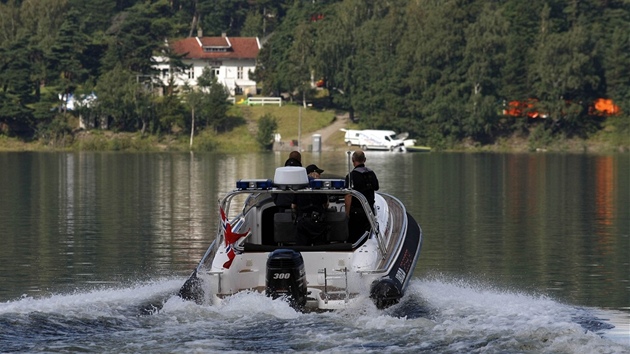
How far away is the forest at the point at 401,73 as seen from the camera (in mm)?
105250

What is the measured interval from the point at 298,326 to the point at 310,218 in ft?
10.8

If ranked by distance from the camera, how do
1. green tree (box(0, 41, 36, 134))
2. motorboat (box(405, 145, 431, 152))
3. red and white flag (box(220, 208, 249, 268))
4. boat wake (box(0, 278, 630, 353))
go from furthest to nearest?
motorboat (box(405, 145, 431, 152)) → green tree (box(0, 41, 36, 134)) → red and white flag (box(220, 208, 249, 268)) → boat wake (box(0, 278, 630, 353))

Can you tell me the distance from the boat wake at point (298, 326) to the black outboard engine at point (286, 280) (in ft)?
0.50

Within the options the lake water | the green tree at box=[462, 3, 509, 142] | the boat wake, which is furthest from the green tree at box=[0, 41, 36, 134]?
the boat wake

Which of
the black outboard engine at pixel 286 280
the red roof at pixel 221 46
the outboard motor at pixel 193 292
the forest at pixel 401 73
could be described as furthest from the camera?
the red roof at pixel 221 46

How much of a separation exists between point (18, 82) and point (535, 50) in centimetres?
4235

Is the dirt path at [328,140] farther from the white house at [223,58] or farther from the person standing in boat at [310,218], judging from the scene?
the person standing in boat at [310,218]

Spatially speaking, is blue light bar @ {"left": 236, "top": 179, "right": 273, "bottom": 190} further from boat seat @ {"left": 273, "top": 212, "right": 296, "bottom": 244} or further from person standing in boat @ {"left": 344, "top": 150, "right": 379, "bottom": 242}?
person standing in boat @ {"left": 344, "top": 150, "right": 379, "bottom": 242}

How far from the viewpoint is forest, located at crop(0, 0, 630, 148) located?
345 feet

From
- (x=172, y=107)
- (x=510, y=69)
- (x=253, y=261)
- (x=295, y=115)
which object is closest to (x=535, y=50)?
(x=510, y=69)

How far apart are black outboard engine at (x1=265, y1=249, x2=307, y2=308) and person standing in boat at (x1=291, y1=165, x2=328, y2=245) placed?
2167 millimetres

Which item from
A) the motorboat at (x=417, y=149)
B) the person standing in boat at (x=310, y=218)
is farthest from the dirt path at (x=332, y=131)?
the person standing in boat at (x=310, y=218)

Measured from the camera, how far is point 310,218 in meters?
19.9

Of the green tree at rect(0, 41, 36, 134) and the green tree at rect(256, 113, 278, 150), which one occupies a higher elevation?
the green tree at rect(0, 41, 36, 134)
